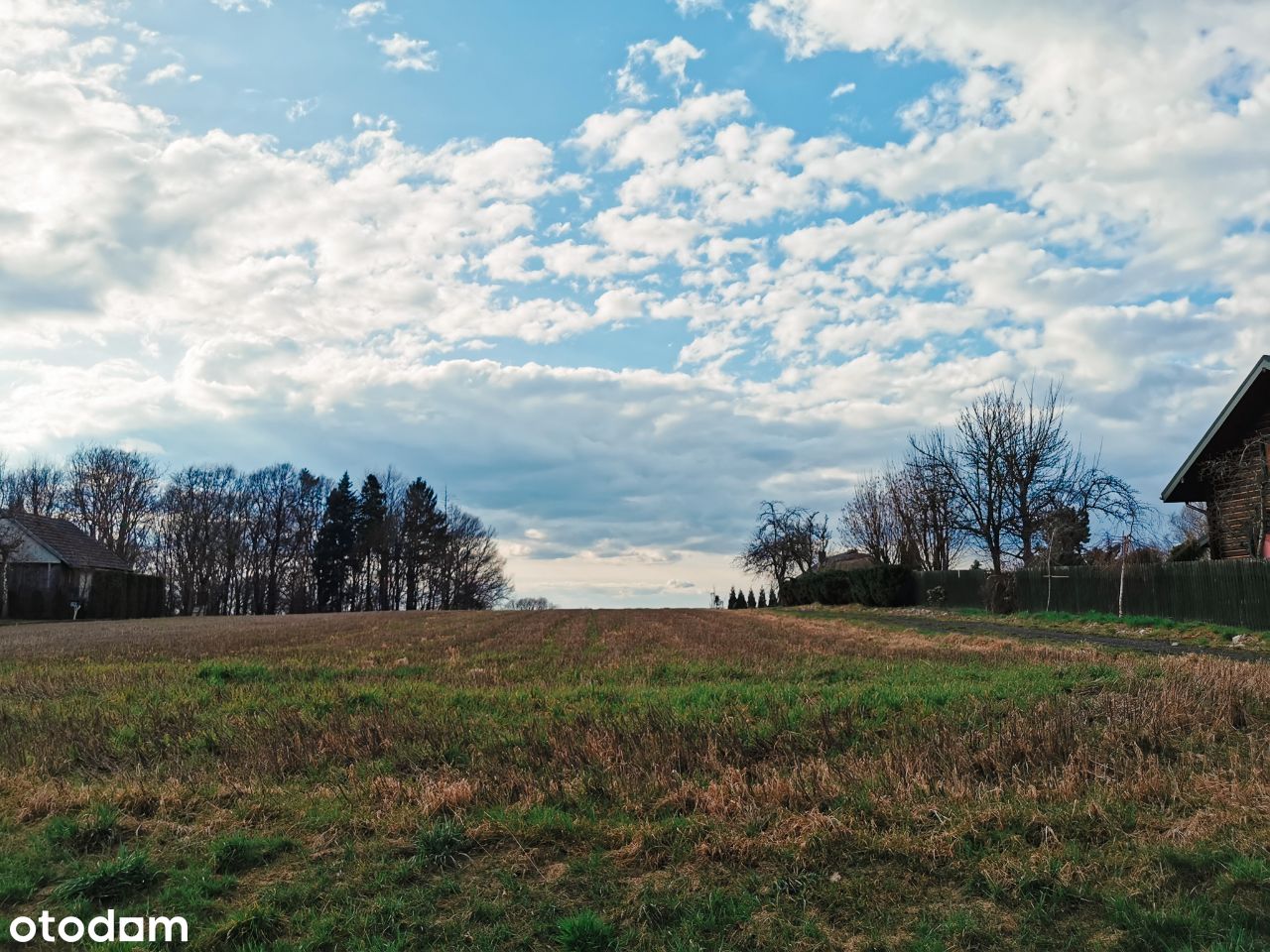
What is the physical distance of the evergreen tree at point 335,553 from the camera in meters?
85.8

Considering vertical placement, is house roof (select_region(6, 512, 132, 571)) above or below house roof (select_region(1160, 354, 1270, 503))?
below

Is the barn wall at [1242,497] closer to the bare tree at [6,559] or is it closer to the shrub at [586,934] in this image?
the shrub at [586,934]

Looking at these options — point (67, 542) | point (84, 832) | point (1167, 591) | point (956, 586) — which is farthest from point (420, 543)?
point (84, 832)

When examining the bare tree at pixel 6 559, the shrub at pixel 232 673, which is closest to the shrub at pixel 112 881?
the shrub at pixel 232 673

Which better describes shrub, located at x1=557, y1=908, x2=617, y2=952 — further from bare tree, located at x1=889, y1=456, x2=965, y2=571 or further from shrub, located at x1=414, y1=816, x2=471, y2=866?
bare tree, located at x1=889, y1=456, x2=965, y2=571

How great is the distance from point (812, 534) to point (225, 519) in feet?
178

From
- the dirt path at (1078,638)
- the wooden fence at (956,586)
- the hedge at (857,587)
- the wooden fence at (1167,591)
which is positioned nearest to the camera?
the dirt path at (1078,638)

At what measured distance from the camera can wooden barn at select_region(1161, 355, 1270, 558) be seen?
85.5 feet

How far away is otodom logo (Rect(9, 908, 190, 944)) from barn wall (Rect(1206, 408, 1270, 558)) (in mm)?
29972

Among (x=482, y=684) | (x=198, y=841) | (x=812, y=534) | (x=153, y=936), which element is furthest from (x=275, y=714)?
(x=812, y=534)

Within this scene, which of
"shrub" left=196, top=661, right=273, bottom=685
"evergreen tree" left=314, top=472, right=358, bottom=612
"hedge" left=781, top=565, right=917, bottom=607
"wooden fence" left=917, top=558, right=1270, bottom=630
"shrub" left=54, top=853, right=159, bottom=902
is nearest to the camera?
"shrub" left=54, top=853, right=159, bottom=902

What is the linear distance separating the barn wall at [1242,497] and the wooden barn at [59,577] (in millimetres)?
58653

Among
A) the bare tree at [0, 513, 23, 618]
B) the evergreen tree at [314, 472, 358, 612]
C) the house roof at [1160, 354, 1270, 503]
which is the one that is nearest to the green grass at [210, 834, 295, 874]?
the house roof at [1160, 354, 1270, 503]

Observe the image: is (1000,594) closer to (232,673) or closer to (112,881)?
(232,673)
